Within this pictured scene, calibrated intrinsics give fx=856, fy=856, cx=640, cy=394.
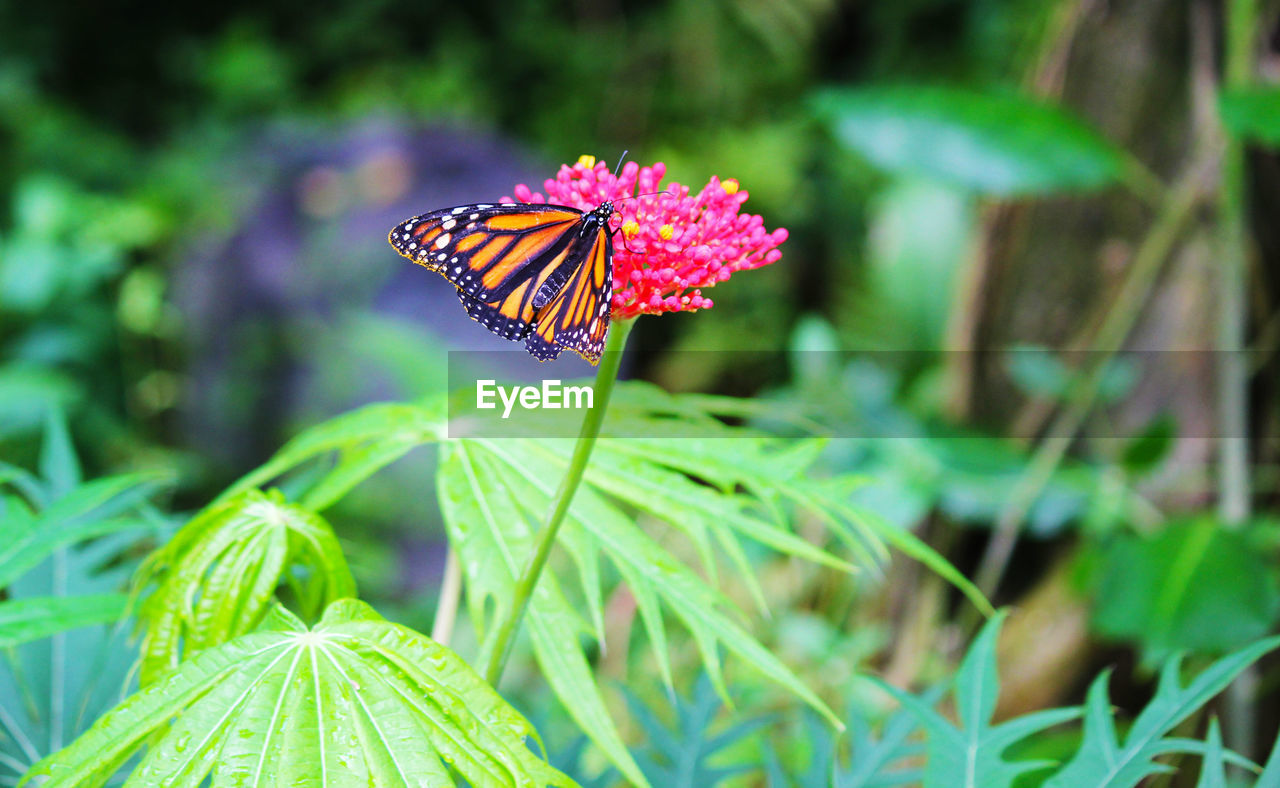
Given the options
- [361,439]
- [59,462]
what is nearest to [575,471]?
[361,439]

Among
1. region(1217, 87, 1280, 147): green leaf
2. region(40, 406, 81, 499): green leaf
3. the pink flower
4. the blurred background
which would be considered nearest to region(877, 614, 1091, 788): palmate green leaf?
the blurred background

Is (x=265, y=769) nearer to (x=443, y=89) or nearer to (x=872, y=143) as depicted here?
(x=872, y=143)

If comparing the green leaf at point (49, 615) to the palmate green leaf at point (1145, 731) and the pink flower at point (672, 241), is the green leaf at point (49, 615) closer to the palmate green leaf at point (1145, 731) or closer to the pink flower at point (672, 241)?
the pink flower at point (672, 241)

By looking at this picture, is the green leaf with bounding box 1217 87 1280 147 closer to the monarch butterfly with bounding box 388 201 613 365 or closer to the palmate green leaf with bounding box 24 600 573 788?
the monarch butterfly with bounding box 388 201 613 365

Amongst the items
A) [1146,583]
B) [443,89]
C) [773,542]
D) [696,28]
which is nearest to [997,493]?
[1146,583]

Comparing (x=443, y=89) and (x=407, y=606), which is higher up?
(x=443, y=89)

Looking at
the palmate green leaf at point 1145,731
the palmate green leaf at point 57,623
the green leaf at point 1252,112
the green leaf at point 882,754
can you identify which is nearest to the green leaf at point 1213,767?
the palmate green leaf at point 1145,731

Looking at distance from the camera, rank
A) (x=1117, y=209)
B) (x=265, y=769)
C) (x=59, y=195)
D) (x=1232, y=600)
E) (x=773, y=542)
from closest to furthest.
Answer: (x=265, y=769), (x=773, y=542), (x=1232, y=600), (x=1117, y=209), (x=59, y=195)
